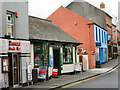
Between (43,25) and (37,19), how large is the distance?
99 centimetres

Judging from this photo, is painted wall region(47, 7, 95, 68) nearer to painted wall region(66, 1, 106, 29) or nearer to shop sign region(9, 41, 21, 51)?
painted wall region(66, 1, 106, 29)

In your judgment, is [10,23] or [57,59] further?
[57,59]

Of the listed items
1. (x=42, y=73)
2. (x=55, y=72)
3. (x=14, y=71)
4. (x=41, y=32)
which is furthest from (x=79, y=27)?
(x=14, y=71)

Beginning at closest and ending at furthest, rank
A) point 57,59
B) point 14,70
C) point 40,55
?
1. point 14,70
2. point 40,55
3. point 57,59

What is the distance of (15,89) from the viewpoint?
37.8 ft

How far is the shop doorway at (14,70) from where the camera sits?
40.1 ft

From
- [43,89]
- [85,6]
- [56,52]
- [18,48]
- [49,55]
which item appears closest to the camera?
[43,89]

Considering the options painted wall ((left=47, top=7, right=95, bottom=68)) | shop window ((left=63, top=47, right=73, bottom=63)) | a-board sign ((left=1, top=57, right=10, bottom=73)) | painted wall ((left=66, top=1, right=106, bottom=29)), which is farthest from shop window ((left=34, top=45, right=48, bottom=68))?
painted wall ((left=66, top=1, right=106, bottom=29))

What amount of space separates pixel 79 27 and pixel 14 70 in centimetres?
1737

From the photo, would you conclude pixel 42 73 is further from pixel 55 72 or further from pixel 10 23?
pixel 10 23

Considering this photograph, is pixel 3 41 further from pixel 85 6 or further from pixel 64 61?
pixel 85 6

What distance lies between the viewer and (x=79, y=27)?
28719 mm

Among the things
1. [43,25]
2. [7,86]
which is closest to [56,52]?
[43,25]

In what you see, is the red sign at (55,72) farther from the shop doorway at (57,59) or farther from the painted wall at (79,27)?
the painted wall at (79,27)
